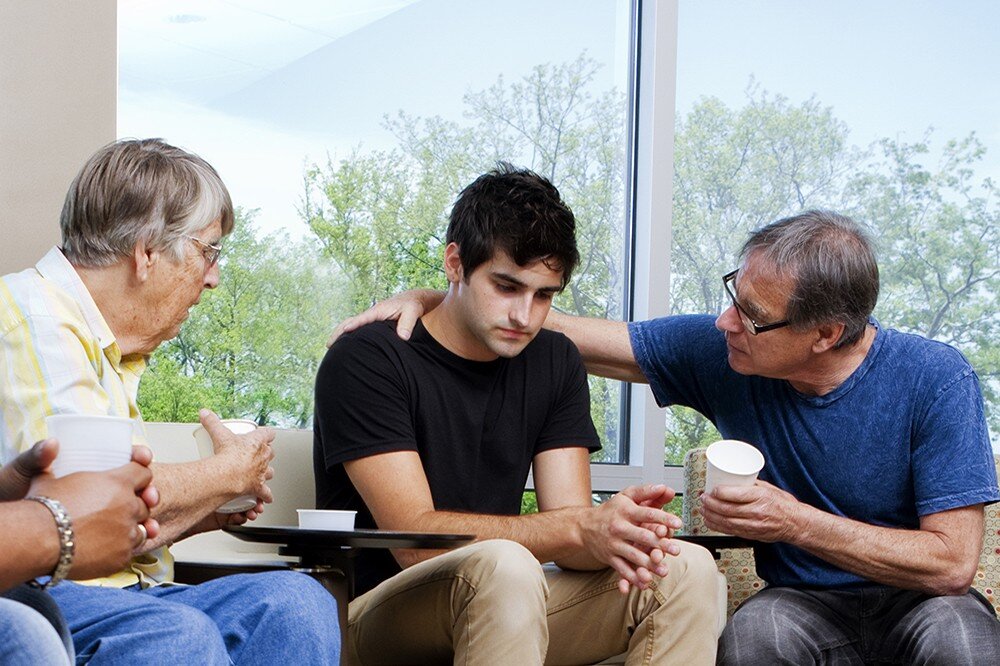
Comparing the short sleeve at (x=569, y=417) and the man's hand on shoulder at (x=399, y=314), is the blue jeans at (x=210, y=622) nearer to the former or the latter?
the man's hand on shoulder at (x=399, y=314)

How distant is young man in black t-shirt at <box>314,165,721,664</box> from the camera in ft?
7.06

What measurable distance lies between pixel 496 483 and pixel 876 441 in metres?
0.85

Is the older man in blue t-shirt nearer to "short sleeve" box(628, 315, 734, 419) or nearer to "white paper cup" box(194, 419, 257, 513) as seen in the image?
"short sleeve" box(628, 315, 734, 419)

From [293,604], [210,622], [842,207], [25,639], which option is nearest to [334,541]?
[293,604]

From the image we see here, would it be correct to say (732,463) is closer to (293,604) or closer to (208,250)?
(293,604)

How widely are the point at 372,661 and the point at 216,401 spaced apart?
1.36 meters

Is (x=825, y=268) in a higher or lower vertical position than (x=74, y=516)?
higher

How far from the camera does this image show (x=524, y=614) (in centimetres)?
204

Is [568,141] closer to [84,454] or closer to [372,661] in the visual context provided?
[372,661]

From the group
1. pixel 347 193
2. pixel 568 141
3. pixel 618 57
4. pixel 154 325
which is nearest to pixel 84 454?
pixel 154 325

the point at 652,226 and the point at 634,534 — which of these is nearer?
the point at 634,534

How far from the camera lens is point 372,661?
7.73 ft

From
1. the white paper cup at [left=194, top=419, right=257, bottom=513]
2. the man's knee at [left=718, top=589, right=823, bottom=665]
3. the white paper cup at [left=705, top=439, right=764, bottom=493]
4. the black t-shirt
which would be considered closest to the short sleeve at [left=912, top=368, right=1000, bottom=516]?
the man's knee at [left=718, top=589, right=823, bottom=665]

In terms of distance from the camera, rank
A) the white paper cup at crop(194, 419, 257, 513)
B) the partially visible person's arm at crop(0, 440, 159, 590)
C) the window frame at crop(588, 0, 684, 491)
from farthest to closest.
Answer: the window frame at crop(588, 0, 684, 491)
the white paper cup at crop(194, 419, 257, 513)
the partially visible person's arm at crop(0, 440, 159, 590)
